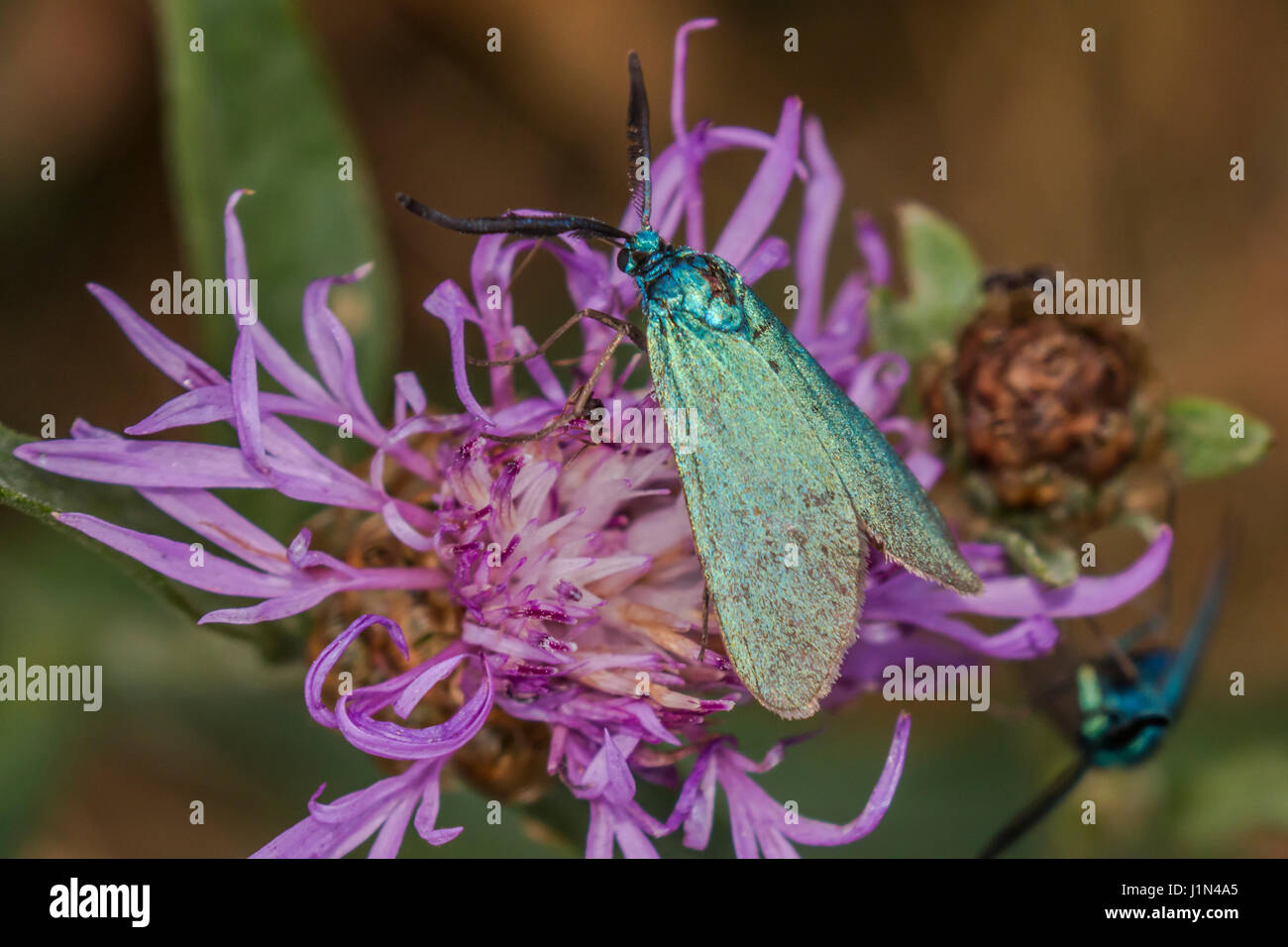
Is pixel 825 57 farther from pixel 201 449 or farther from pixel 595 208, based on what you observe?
pixel 201 449

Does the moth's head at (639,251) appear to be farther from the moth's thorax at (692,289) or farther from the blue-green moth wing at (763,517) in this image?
the blue-green moth wing at (763,517)

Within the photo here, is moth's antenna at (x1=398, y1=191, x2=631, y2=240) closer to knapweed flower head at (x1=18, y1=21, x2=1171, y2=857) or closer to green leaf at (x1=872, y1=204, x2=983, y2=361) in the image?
knapweed flower head at (x1=18, y1=21, x2=1171, y2=857)

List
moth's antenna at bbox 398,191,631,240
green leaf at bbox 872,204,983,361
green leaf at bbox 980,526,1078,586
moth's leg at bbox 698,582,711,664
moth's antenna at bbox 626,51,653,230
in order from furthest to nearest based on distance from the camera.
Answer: green leaf at bbox 872,204,983,361 < green leaf at bbox 980,526,1078,586 < moth's antenna at bbox 626,51,653,230 < moth's leg at bbox 698,582,711,664 < moth's antenna at bbox 398,191,631,240

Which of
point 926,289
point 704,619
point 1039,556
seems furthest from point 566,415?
point 926,289

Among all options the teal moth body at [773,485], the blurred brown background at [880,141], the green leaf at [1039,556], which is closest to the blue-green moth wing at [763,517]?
the teal moth body at [773,485]

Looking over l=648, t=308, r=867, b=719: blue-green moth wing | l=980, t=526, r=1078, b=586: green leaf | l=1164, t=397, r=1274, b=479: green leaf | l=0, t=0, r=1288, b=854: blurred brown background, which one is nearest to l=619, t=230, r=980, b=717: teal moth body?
l=648, t=308, r=867, b=719: blue-green moth wing

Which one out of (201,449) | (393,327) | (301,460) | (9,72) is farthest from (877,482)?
(9,72)

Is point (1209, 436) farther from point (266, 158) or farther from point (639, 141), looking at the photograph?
point (266, 158)

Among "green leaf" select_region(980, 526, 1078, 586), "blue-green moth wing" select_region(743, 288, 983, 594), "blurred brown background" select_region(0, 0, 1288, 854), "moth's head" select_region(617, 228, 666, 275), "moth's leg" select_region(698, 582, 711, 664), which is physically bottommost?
"moth's leg" select_region(698, 582, 711, 664)
